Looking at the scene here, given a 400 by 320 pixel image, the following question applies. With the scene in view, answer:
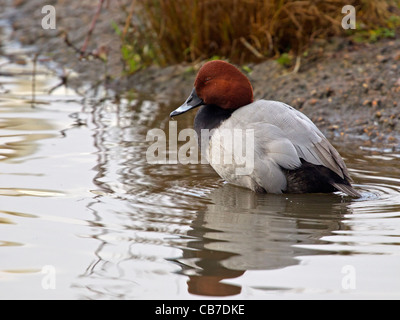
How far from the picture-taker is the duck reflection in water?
10.2 feet

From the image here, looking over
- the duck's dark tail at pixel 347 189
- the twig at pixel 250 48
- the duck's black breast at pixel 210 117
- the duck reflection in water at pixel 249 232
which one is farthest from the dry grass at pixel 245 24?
the duck's dark tail at pixel 347 189

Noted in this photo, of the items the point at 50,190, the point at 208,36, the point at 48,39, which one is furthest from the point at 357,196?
the point at 48,39

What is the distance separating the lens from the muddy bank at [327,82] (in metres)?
6.25

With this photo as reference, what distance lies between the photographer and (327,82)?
6.87m

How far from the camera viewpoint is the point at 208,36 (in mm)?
7637

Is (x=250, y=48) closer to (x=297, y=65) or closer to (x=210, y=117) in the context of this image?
(x=297, y=65)

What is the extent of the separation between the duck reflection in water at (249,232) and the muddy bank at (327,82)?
1.80 m

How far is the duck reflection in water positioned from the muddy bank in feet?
5.91

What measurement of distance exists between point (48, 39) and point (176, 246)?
289 inches

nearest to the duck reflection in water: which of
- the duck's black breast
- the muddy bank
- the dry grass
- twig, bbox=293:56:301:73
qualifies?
the duck's black breast

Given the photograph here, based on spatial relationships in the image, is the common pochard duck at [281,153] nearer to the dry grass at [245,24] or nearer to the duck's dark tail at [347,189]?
the duck's dark tail at [347,189]
